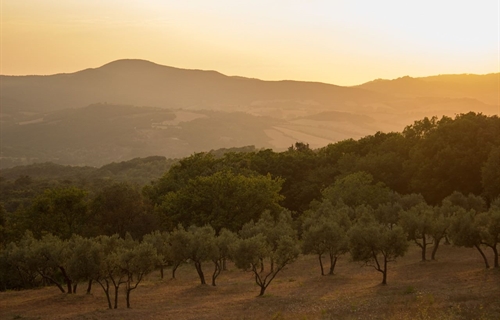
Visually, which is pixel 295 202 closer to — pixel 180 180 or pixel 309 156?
pixel 309 156

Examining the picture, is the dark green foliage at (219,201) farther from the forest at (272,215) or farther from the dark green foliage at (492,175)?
the dark green foliage at (492,175)

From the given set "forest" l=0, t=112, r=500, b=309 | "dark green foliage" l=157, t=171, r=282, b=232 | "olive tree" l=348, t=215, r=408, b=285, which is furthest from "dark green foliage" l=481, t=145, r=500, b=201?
"olive tree" l=348, t=215, r=408, b=285

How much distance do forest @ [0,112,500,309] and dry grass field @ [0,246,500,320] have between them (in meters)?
1.55

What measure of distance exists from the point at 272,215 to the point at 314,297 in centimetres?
3748

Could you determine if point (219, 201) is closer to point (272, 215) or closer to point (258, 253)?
point (272, 215)

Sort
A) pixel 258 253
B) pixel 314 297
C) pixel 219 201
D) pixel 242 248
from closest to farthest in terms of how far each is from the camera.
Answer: pixel 314 297 < pixel 258 253 < pixel 242 248 < pixel 219 201

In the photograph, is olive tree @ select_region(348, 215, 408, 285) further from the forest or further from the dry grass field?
the dry grass field

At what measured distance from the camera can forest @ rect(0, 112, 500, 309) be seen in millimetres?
44156

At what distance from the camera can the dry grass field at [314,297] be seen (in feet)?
110

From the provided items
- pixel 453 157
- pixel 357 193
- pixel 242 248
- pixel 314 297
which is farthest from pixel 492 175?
pixel 242 248

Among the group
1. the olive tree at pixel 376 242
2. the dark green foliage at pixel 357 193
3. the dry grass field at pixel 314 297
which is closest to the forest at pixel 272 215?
the olive tree at pixel 376 242

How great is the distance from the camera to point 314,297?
40750mm

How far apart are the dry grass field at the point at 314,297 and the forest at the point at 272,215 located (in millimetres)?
1546

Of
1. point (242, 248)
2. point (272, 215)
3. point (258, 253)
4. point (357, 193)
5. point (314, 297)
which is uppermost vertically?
point (242, 248)
